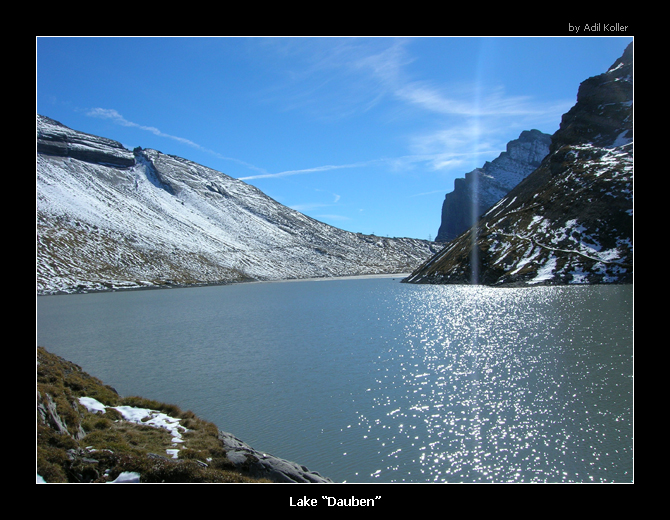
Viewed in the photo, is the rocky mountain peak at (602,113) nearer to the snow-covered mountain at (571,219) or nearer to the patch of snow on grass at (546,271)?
the snow-covered mountain at (571,219)

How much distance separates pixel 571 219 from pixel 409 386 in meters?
108

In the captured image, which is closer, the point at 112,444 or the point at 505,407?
the point at 112,444

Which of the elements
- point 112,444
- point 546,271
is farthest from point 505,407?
point 546,271

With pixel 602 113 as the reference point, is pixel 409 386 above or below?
below

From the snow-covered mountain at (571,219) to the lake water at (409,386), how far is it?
152 ft

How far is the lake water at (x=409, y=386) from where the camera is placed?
54.2ft

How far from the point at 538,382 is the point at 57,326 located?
66.6 meters

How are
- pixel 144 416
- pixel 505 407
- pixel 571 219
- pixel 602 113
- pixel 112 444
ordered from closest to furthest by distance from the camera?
pixel 112 444, pixel 144 416, pixel 505 407, pixel 571 219, pixel 602 113

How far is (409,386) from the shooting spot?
1041 inches

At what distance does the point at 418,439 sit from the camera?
726 inches

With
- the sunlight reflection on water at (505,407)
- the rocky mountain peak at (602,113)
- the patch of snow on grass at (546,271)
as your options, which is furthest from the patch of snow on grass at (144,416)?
the rocky mountain peak at (602,113)

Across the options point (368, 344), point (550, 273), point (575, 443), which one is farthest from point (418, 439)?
point (550, 273)

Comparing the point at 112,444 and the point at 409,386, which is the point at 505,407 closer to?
the point at 409,386
